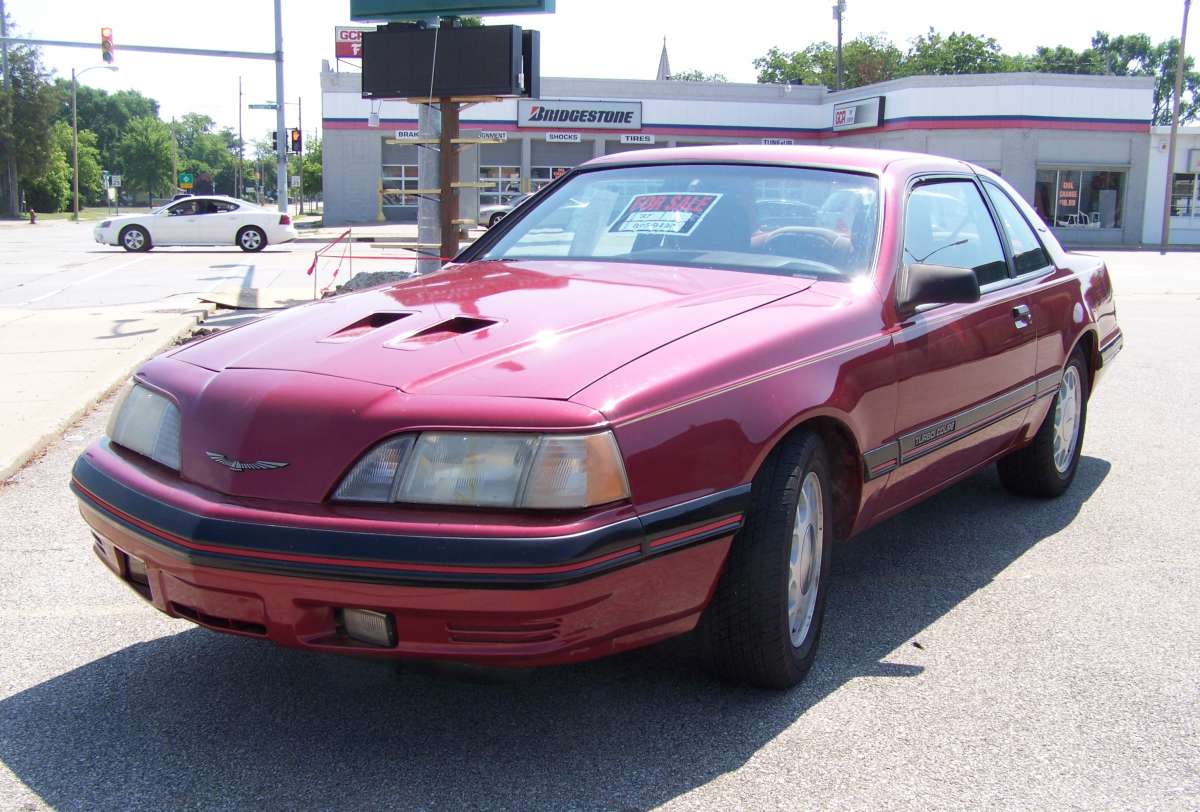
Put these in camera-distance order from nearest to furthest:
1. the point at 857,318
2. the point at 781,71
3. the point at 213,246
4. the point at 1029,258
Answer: the point at 857,318 < the point at 1029,258 < the point at 213,246 < the point at 781,71

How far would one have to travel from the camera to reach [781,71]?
7931 centimetres

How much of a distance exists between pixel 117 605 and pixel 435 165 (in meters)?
11.3

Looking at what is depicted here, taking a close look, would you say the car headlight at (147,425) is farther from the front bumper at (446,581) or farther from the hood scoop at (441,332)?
the hood scoop at (441,332)

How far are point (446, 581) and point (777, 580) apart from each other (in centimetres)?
95

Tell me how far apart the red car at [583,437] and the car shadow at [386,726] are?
0.26 meters

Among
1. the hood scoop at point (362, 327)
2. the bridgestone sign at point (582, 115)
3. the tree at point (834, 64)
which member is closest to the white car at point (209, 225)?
the bridgestone sign at point (582, 115)

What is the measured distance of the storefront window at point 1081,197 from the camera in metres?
40.5

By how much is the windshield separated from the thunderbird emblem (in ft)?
5.57

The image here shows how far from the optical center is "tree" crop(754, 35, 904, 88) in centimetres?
7450

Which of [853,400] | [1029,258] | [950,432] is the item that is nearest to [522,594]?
[853,400]

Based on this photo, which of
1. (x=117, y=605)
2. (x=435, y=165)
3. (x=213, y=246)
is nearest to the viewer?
(x=117, y=605)

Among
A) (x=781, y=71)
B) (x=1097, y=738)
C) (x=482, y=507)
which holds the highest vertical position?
(x=781, y=71)

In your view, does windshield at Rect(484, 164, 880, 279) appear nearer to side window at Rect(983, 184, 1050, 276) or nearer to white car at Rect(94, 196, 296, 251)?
side window at Rect(983, 184, 1050, 276)

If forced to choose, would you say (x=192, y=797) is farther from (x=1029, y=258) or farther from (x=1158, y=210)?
(x=1158, y=210)
